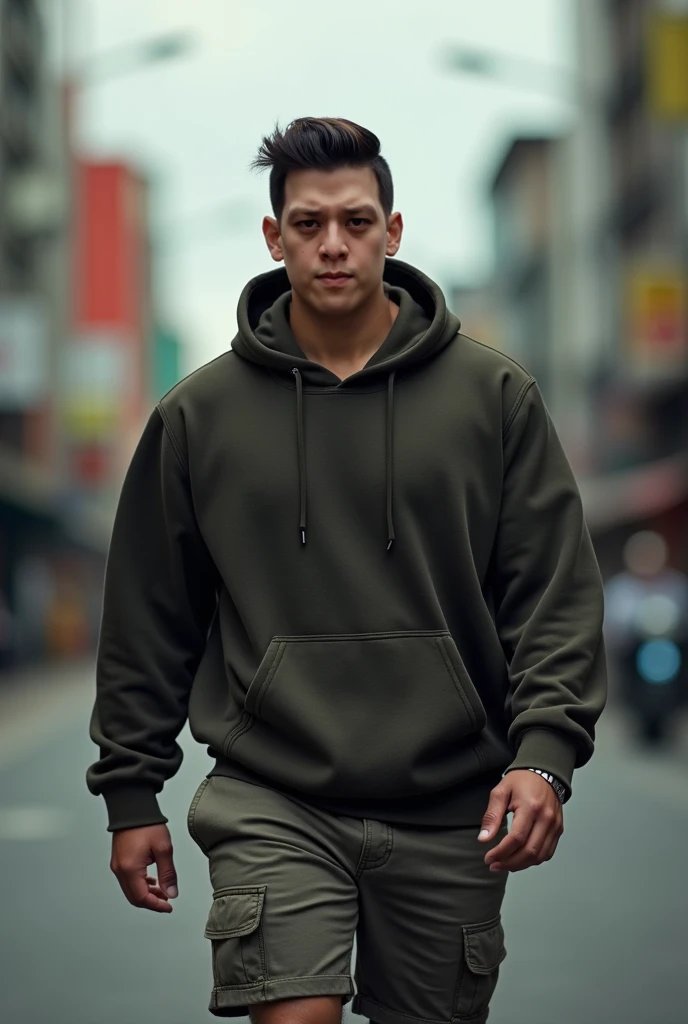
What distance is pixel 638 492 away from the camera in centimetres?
4444

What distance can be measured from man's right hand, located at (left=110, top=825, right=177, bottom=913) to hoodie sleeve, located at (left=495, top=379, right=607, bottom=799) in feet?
2.00

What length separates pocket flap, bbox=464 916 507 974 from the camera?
3.37 metres

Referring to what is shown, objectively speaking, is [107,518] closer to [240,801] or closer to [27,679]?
[27,679]

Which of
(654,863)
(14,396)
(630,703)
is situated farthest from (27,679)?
(654,863)

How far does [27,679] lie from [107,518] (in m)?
39.3

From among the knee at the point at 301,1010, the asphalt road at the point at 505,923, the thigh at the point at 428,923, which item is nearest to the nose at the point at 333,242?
the thigh at the point at 428,923

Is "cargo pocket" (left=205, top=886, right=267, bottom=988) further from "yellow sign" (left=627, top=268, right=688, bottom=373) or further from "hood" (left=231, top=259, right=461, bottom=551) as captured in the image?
"yellow sign" (left=627, top=268, right=688, bottom=373)

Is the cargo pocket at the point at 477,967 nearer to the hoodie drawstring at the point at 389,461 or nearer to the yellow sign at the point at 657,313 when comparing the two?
the hoodie drawstring at the point at 389,461

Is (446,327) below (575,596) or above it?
above

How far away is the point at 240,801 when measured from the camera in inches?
132

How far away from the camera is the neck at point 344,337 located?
3490 mm

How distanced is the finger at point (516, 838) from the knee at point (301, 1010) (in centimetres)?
33

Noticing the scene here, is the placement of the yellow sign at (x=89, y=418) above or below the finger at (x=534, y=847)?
below

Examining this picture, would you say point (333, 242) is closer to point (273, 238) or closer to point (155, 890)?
point (273, 238)
